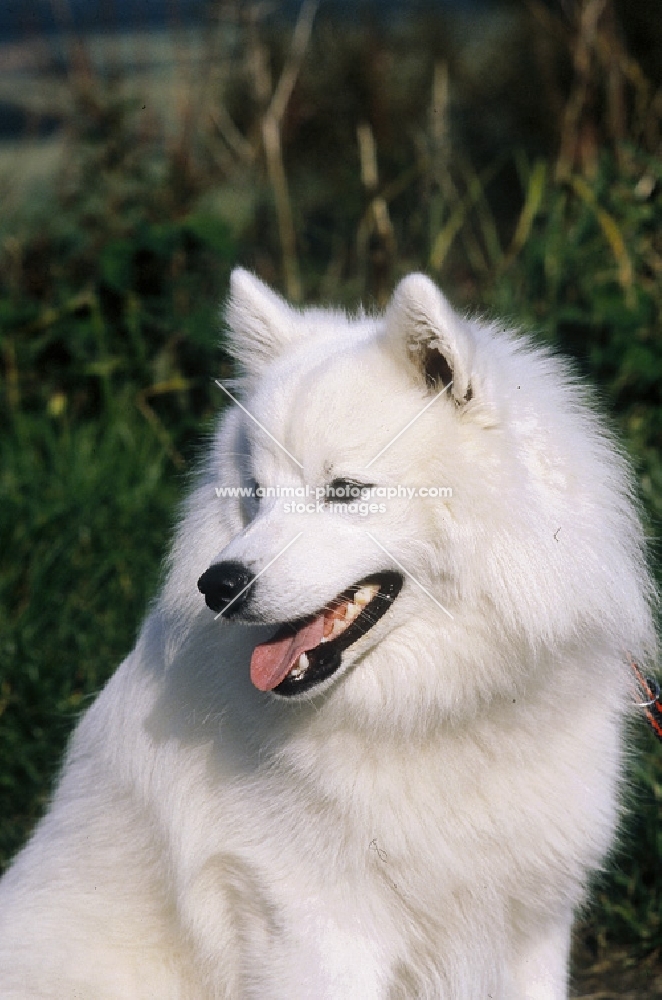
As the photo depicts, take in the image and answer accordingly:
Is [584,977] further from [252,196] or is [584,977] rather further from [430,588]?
[252,196]

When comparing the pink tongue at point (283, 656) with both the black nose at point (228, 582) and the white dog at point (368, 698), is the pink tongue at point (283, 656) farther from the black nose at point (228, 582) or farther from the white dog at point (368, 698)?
the black nose at point (228, 582)

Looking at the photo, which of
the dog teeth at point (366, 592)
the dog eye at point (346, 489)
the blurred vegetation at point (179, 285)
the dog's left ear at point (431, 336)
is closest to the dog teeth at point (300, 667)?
the dog teeth at point (366, 592)

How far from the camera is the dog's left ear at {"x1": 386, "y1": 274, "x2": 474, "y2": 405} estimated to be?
2.02 metres

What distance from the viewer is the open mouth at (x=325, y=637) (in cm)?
216

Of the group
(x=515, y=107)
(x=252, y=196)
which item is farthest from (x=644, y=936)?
(x=515, y=107)

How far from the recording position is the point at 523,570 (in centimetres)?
216

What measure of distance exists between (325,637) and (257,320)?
776 mm

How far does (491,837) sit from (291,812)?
1.43ft

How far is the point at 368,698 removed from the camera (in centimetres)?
229

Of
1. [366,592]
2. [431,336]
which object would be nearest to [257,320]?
[431,336]

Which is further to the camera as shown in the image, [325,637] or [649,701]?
[649,701]

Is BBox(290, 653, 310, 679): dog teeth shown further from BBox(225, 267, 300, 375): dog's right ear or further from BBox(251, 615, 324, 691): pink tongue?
BBox(225, 267, 300, 375): dog's right ear

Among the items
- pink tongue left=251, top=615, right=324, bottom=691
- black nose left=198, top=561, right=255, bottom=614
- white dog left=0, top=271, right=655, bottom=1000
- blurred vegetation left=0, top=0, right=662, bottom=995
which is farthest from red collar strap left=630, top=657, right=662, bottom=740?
black nose left=198, top=561, right=255, bottom=614

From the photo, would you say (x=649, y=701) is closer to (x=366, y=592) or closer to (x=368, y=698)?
(x=368, y=698)
